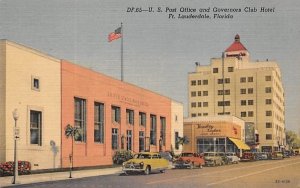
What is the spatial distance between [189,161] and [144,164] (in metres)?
10.1

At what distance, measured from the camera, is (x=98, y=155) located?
144ft

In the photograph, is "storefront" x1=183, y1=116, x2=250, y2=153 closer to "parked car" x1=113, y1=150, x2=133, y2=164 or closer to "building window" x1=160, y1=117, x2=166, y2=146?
"building window" x1=160, y1=117, x2=166, y2=146

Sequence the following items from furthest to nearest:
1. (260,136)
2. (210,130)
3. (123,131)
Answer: (260,136) < (210,130) < (123,131)

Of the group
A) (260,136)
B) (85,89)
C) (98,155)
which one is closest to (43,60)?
(85,89)

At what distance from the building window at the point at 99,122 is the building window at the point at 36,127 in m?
9.61

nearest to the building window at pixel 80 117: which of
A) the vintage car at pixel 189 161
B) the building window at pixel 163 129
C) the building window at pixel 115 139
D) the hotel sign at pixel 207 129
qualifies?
the building window at pixel 115 139

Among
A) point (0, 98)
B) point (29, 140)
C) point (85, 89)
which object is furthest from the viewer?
point (85, 89)

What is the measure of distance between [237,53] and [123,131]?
79.6 m

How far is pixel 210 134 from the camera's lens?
253 feet

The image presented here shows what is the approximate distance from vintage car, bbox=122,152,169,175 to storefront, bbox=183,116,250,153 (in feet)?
143

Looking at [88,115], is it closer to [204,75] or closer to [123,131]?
[123,131]

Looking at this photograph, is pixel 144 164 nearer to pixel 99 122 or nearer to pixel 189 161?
pixel 189 161

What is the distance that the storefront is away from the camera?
7612 cm

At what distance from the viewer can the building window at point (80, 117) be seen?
40.8 metres
